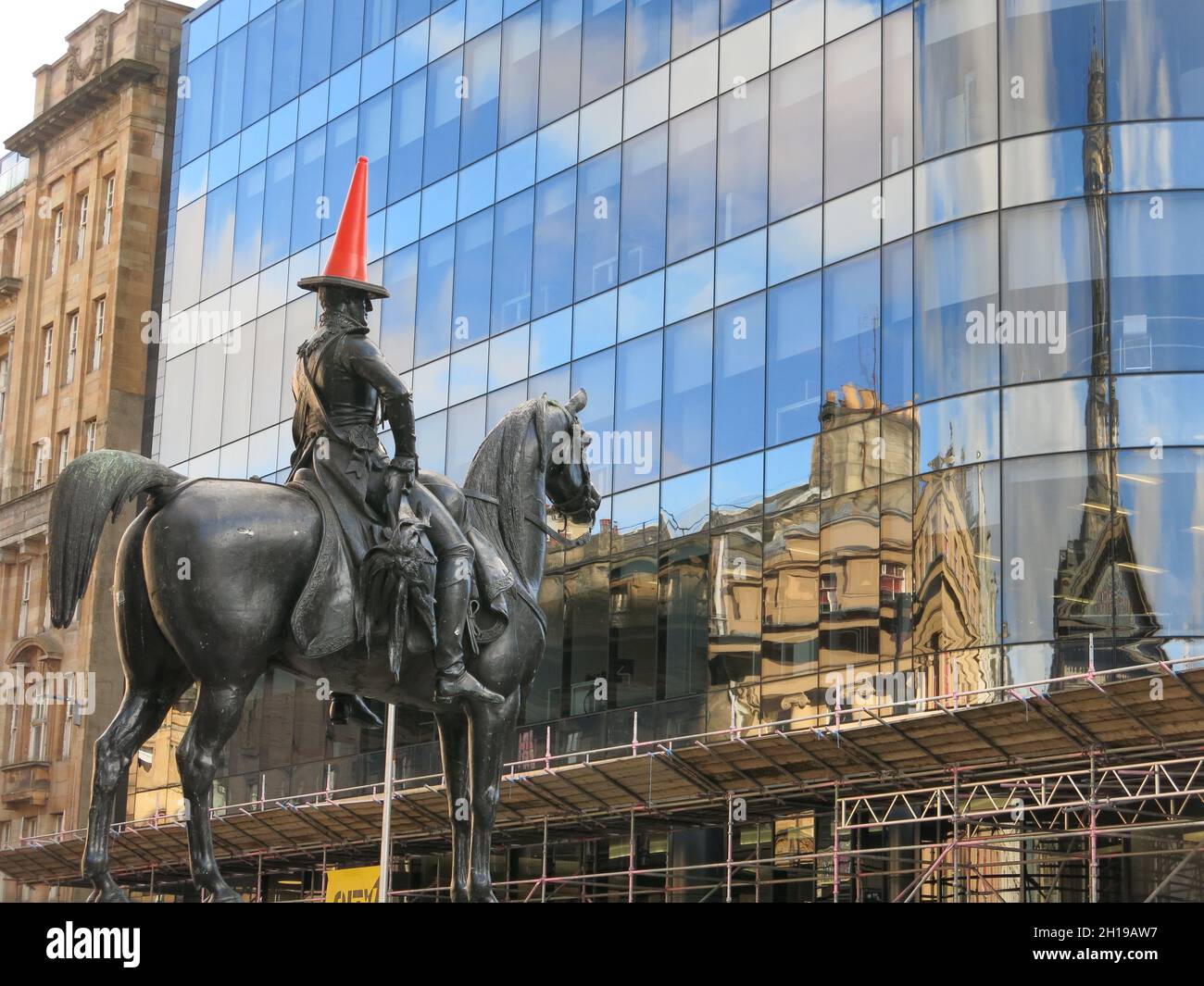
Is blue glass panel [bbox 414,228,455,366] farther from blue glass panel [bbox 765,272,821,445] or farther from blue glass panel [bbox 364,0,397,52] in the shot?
blue glass panel [bbox 765,272,821,445]

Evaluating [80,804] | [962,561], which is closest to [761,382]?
[962,561]

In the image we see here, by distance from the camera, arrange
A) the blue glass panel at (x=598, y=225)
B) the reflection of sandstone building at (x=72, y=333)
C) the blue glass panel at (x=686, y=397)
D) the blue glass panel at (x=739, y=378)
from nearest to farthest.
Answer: the blue glass panel at (x=739, y=378) → the blue glass panel at (x=686, y=397) → the blue glass panel at (x=598, y=225) → the reflection of sandstone building at (x=72, y=333)

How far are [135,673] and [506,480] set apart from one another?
269 centimetres

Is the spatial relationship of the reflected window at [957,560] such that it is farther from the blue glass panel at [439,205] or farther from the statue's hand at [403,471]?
the statue's hand at [403,471]

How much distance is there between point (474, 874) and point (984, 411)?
63.8ft

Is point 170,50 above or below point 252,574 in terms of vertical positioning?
above

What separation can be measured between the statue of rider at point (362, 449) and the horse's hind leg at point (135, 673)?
120 cm

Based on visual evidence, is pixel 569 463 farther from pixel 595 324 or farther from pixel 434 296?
pixel 434 296

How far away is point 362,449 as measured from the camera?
466 inches

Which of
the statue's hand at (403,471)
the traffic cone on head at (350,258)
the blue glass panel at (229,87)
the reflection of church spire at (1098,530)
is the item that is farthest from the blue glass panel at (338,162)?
the statue's hand at (403,471)

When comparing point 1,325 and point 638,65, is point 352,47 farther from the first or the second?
point 1,325

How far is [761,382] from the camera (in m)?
33.6

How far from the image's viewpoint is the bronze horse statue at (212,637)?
1084cm

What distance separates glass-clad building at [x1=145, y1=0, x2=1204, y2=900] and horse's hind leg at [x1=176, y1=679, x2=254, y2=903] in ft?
55.2
